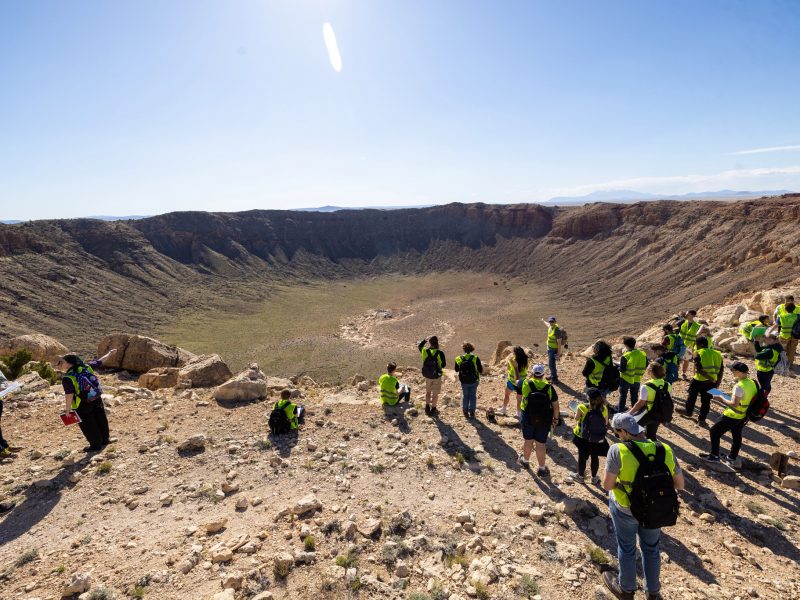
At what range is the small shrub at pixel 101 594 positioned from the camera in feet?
14.8

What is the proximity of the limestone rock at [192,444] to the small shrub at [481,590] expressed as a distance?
5.97 metres

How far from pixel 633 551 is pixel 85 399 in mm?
9166

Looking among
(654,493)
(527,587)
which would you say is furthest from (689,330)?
(527,587)

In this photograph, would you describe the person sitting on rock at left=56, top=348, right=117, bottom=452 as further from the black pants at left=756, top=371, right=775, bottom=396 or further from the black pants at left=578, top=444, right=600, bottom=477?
the black pants at left=756, top=371, right=775, bottom=396

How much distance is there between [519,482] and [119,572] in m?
5.73

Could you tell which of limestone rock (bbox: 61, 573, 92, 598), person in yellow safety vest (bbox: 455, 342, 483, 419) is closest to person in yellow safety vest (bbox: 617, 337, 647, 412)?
person in yellow safety vest (bbox: 455, 342, 483, 419)

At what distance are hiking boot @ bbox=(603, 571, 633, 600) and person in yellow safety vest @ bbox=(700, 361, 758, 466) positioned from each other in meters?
3.76

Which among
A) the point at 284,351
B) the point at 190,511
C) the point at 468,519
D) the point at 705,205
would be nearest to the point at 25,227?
the point at 284,351

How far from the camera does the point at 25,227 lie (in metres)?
47.5

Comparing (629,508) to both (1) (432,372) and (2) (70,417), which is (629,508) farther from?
(2) (70,417)

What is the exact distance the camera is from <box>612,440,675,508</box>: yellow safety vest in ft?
13.7

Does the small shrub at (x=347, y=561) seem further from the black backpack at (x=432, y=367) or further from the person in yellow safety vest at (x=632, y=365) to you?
the person in yellow safety vest at (x=632, y=365)

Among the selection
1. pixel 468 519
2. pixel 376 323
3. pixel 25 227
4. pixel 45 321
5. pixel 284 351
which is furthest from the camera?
pixel 25 227

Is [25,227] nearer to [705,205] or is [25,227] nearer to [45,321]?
[45,321]
